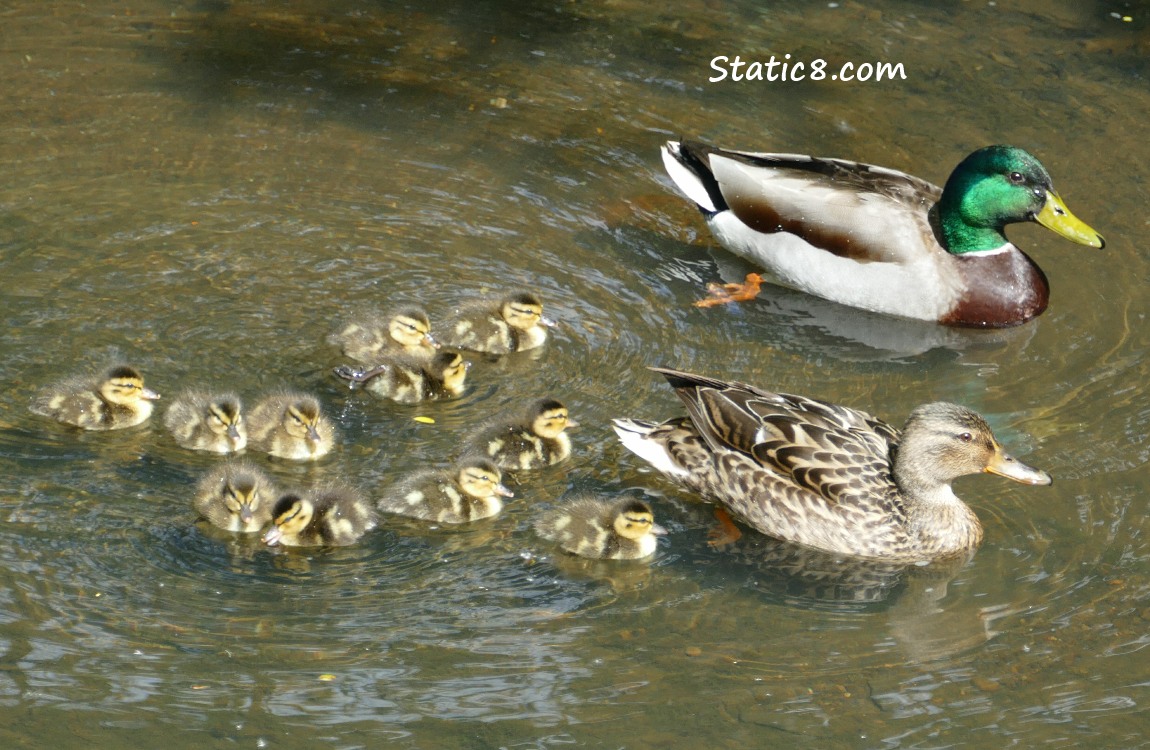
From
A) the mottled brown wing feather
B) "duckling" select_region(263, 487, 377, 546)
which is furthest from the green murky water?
the mottled brown wing feather

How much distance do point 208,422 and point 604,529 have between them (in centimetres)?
156

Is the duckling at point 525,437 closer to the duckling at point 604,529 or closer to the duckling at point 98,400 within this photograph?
the duckling at point 604,529

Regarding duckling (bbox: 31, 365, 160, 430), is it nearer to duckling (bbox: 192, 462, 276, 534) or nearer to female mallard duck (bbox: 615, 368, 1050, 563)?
duckling (bbox: 192, 462, 276, 534)

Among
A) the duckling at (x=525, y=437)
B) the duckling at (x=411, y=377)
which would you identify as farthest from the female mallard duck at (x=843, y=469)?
the duckling at (x=411, y=377)

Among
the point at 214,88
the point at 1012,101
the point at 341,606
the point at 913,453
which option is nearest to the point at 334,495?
the point at 341,606

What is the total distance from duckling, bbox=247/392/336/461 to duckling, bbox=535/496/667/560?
3.08ft

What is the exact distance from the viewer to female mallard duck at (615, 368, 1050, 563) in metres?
5.22

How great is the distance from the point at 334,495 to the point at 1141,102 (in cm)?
577

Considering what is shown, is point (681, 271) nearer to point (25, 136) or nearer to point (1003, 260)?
point (1003, 260)

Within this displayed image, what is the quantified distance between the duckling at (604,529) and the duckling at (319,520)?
0.63m

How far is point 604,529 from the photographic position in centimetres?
504

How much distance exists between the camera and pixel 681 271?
721 cm

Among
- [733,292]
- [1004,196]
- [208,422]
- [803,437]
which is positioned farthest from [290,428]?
[1004,196]

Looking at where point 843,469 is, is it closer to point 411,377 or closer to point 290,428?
point 411,377
